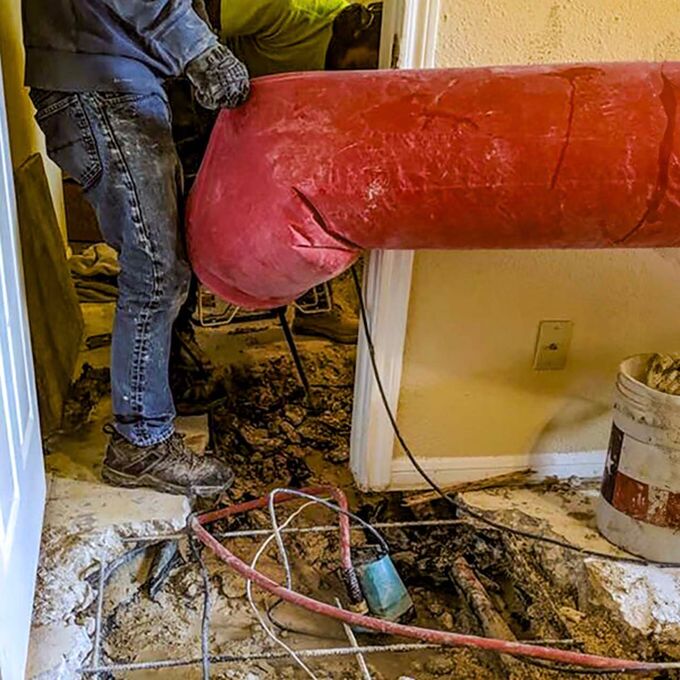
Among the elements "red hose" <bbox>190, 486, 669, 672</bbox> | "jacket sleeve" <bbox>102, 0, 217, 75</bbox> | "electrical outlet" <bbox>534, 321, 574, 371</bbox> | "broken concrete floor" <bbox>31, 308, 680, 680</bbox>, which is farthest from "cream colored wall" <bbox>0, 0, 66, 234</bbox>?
"electrical outlet" <bbox>534, 321, 574, 371</bbox>

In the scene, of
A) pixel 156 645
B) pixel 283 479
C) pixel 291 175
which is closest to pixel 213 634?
pixel 156 645

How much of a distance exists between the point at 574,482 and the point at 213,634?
2.94 feet

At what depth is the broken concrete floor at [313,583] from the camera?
149 centimetres

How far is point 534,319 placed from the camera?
185 cm

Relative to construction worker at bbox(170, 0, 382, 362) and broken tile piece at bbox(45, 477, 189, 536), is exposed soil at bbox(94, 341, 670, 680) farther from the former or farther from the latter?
construction worker at bbox(170, 0, 382, 362)

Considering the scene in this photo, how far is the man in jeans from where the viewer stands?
1402 millimetres

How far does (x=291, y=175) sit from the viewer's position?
134 centimetres

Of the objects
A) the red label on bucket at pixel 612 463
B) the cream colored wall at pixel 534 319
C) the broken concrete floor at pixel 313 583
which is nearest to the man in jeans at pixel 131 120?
the broken concrete floor at pixel 313 583

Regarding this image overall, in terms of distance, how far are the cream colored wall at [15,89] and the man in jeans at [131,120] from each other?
324 millimetres

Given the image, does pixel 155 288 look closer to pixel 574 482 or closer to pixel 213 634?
pixel 213 634

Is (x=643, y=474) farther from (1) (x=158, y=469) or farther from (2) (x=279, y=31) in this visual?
(2) (x=279, y=31)

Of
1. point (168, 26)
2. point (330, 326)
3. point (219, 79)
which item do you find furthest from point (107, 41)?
point (330, 326)

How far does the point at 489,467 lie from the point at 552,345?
327 millimetres

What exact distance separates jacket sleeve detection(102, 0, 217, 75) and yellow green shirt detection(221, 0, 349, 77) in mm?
764
